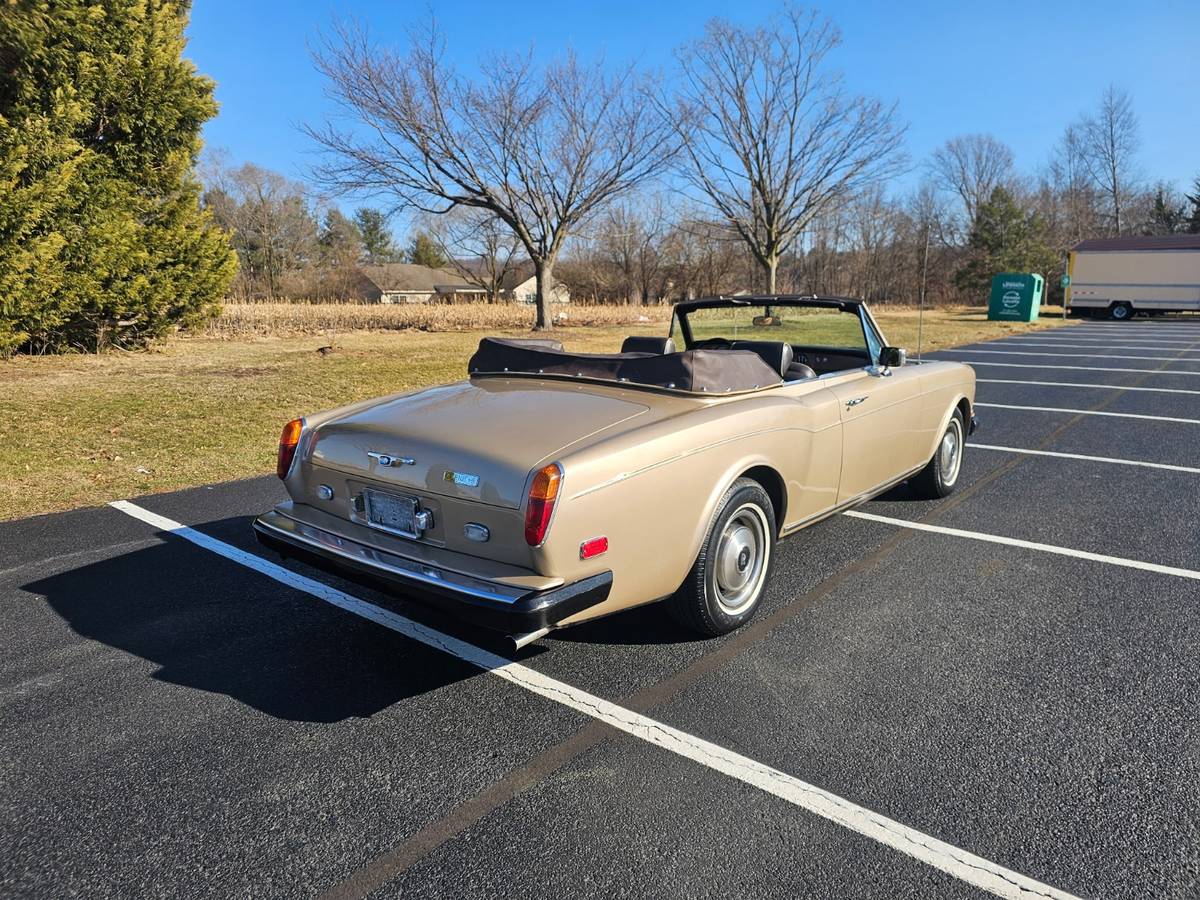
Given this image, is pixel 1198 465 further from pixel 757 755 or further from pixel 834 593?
pixel 757 755

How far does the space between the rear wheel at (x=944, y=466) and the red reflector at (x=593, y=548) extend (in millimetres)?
3354

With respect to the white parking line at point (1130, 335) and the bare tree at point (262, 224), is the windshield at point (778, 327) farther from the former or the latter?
the bare tree at point (262, 224)

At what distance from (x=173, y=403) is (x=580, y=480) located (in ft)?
27.5

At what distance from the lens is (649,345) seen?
472cm

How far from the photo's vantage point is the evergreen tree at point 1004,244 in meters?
48.6

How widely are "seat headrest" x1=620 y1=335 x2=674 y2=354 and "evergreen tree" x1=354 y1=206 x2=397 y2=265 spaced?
264 feet

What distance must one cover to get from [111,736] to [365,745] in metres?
0.88

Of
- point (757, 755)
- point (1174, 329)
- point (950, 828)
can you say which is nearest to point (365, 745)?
point (757, 755)

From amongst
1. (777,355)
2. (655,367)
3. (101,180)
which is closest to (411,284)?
(101,180)

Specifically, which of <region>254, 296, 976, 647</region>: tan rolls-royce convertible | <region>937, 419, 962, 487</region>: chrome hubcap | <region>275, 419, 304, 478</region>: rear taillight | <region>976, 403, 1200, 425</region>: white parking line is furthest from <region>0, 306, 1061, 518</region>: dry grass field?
<region>976, 403, 1200, 425</region>: white parking line

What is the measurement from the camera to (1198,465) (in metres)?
6.57

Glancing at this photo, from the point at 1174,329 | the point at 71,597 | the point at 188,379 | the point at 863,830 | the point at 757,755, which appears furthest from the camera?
the point at 1174,329

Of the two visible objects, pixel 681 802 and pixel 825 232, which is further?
pixel 825 232

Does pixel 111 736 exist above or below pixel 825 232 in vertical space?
below
